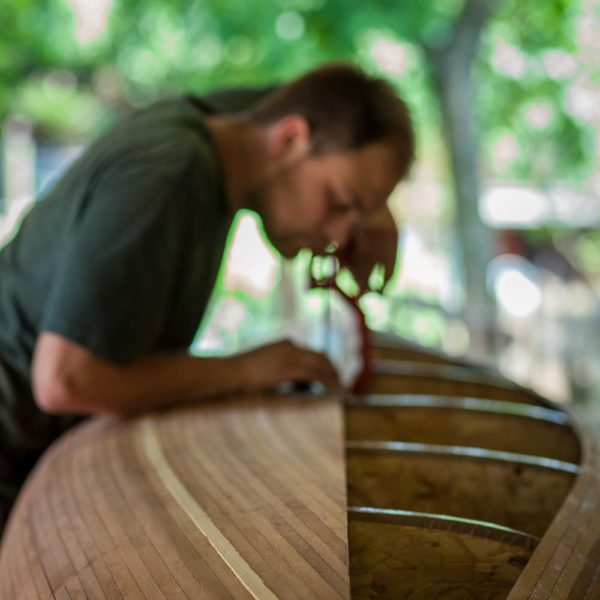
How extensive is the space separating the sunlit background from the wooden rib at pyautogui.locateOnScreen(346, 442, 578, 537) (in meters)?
0.86

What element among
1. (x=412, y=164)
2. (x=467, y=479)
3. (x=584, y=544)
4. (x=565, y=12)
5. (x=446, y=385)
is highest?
(x=565, y=12)

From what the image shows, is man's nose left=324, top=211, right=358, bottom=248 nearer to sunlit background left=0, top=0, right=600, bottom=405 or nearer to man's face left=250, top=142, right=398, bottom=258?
man's face left=250, top=142, right=398, bottom=258

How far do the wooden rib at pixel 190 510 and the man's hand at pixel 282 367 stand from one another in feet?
0.32

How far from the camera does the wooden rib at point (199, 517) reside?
1060 mm

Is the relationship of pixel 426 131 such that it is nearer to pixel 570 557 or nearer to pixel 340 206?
pixel 340 206

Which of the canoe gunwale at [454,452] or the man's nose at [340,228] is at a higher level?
the man's nose at [340,228]

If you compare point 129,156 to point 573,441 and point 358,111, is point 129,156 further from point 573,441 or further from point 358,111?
point 573,441

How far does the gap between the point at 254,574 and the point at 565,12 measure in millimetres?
5116

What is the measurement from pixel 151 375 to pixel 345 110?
866 mm

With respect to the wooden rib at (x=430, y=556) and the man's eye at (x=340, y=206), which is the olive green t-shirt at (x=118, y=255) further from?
the wooden rib at (x=430, y=556)

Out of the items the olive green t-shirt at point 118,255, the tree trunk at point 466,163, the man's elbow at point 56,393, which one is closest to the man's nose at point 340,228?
the olive green t-shirt at point 118,255

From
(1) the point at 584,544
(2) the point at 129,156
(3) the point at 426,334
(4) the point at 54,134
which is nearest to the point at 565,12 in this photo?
(3) the point at 426,334

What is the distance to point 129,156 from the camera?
1.74m

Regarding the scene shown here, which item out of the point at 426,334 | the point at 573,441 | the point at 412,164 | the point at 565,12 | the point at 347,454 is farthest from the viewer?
the point at 426,334
